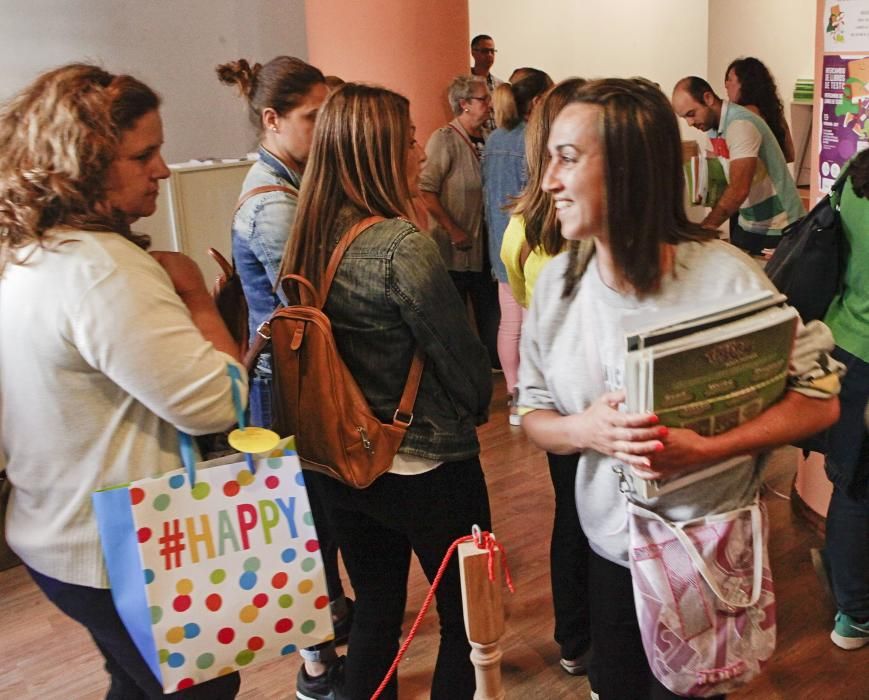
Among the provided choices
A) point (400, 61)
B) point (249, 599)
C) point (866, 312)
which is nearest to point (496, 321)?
point (400, 61)

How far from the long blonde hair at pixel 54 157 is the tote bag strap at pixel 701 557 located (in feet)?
3.06

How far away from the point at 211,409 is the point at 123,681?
0.67m

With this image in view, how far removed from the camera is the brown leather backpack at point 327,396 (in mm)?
1687

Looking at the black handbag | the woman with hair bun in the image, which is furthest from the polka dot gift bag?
the black handbag

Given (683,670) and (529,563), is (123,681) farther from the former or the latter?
(529,563)

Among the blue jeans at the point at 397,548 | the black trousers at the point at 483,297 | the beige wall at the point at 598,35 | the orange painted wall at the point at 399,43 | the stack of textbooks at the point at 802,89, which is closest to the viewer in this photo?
the blue jeans at the point at 397,548

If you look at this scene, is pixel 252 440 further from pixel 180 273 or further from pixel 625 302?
pixel 625 302

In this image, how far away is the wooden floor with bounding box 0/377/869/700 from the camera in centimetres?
233

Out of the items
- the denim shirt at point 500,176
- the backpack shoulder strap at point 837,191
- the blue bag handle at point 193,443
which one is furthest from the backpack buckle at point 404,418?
the denim shirt at point 500,176

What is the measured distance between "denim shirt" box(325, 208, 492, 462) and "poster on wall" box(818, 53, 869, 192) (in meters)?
1.52

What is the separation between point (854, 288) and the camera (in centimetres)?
222

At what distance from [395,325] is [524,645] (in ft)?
4.10

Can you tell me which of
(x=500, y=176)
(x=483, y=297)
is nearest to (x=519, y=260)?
(x=500, y=176)

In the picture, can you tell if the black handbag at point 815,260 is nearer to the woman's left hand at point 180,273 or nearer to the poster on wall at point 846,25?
the poster on wall at point 846,25
